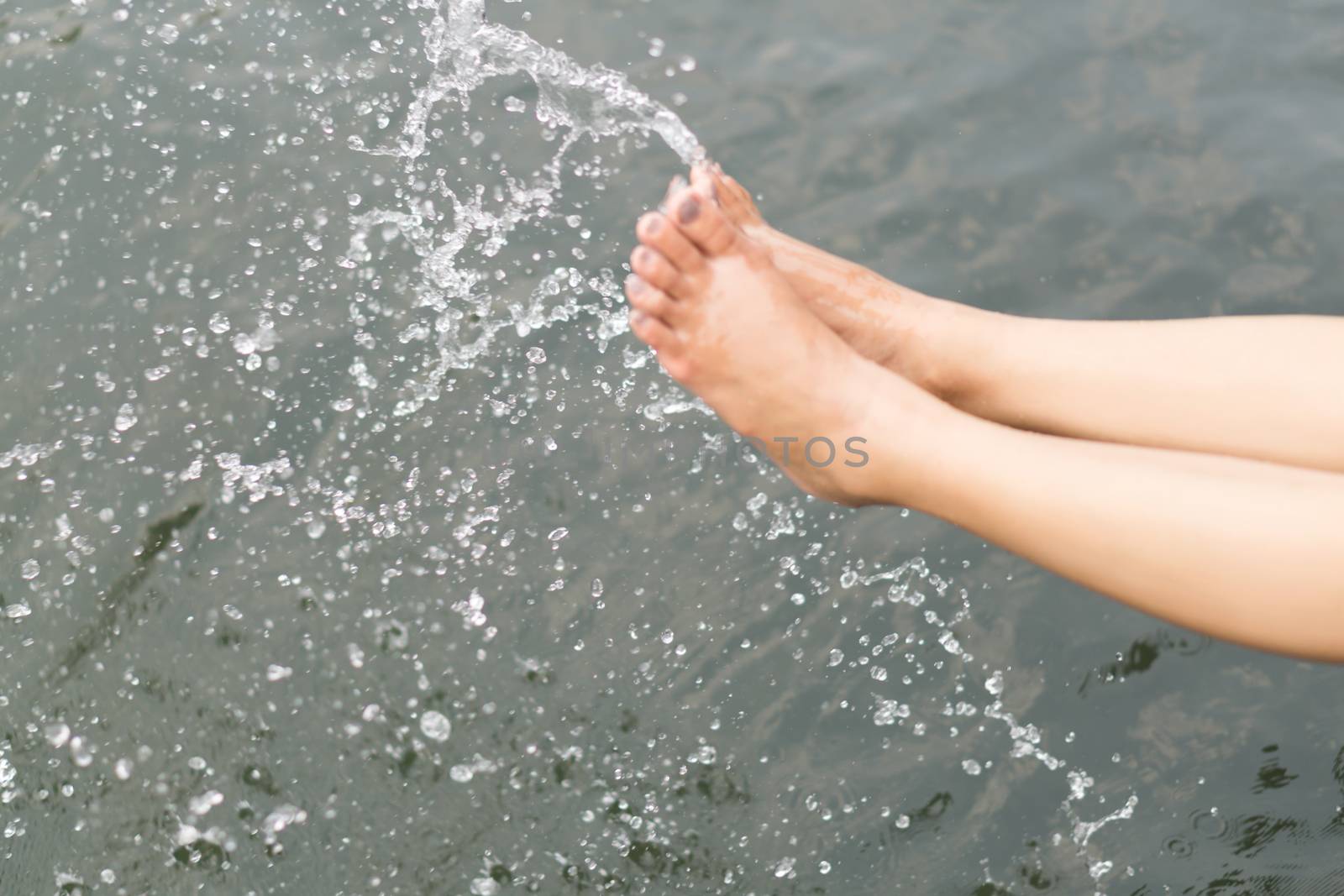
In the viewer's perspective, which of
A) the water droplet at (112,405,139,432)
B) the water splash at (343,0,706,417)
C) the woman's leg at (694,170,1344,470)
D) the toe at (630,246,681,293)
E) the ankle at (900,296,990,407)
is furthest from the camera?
the water splash at (343,0,706,417)

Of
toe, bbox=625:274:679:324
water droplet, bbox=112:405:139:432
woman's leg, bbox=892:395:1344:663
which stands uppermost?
water droplet, bbox=112:405:139:432

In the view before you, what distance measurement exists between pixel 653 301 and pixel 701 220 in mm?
117

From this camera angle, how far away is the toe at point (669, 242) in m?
1.59

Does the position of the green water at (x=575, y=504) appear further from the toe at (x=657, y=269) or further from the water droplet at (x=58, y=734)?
the toe at (x=657, y=269)

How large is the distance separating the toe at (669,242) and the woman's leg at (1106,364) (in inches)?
3.9

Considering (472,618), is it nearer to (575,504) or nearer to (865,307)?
(575,504)

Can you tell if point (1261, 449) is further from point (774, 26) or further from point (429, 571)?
point (774, 26)

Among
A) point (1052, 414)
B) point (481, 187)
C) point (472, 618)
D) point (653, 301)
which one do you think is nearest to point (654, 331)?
point (653, 301)

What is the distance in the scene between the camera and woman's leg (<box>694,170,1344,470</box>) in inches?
58.9

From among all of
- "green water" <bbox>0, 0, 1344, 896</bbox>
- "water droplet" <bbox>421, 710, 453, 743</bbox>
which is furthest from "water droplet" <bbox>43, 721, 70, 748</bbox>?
"water droplet" <bbox>421, 710, 453, 743</bbox>

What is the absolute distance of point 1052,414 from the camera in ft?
5.41

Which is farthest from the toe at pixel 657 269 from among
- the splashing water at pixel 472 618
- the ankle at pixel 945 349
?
the splashing water at pixel 472 618

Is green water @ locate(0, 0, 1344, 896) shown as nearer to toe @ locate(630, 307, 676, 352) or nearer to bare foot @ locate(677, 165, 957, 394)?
bare foot @ locate(677, 165, 957, 394)

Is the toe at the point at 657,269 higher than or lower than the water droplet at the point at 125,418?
lower
